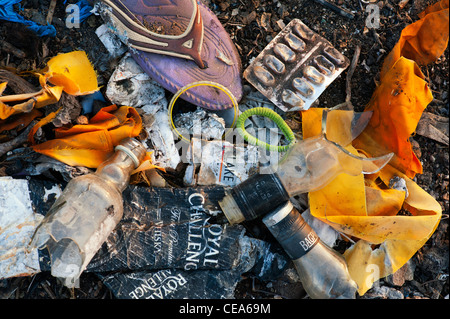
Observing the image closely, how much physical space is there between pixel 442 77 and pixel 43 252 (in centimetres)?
253

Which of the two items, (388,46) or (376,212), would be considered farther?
(388,46)

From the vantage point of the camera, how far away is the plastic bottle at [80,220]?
1673 mm

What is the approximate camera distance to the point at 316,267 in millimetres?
1896

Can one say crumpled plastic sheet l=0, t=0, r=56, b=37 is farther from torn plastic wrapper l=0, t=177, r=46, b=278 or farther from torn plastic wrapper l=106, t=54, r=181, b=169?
torn plastic wrapper l=0, t=177, r=46, b=278

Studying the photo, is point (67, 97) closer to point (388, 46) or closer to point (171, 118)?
point (171, 118)

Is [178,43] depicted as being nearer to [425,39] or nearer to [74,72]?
[74,72]

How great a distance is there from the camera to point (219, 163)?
202 cm

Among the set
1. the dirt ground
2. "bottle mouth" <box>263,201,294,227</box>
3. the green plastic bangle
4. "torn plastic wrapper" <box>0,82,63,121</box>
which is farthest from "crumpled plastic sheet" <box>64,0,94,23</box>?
"bottle mouth" <box>263,201,294,227</box>

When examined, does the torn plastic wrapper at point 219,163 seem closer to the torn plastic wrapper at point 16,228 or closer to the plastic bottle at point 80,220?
the plastic bottle at point 80,220

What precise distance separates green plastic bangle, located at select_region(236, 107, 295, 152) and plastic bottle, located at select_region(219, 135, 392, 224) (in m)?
0.06

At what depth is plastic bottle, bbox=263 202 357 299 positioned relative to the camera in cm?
186

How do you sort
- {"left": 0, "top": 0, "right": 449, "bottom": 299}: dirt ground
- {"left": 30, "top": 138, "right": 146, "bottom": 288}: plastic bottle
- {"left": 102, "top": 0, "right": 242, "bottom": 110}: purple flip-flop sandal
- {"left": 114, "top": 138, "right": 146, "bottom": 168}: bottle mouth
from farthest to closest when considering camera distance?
1. {"left": 0, "top": 0, "right": 449, "bottom": 299}: dirt ground
2. {"left": 102, "top": 0, "right": 242, "bottom": 110}: purple flip-flop sandal
3. {"left": 114, "top": 138, "right": 146, "bottom": 168}: bottle mouth
4. {"left": 30, "top": 138, "right": 146, "bottom": 288}: plastic bottle

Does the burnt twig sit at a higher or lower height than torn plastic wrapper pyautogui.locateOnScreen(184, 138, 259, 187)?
lower

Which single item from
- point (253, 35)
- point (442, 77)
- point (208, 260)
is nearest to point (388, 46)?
point (442, 77)
